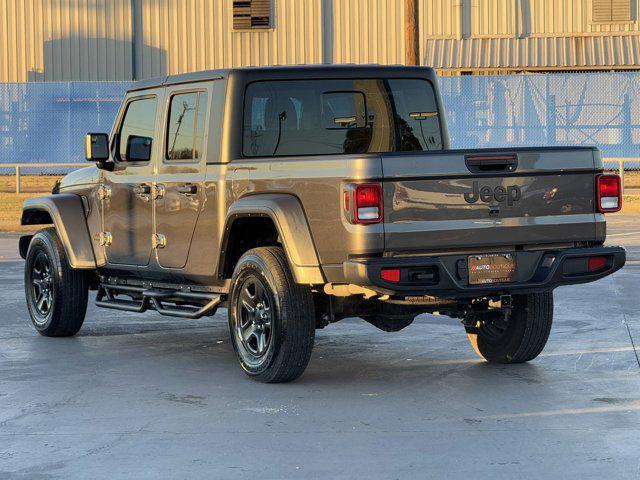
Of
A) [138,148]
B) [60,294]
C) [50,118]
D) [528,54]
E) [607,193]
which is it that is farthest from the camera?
[528,54]

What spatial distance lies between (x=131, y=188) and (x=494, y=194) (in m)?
3.04

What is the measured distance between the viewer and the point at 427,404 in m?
7.88

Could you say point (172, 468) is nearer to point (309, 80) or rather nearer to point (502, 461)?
point (502, 461)

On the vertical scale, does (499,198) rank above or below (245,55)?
below

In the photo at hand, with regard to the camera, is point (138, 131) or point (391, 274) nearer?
point (391, 274)

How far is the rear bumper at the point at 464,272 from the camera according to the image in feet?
25.9

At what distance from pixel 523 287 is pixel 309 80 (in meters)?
2.19

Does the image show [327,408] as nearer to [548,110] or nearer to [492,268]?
[492,268]

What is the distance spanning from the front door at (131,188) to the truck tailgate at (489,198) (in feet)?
8.30

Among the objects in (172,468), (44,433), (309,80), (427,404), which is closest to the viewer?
(172,468)

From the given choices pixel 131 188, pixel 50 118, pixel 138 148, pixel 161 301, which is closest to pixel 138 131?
pixel 138 148

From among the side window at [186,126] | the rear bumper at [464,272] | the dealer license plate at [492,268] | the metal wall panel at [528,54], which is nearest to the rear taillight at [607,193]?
the rear bumper at [464,272]

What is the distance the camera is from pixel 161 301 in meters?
10.0

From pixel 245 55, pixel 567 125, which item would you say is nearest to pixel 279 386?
pixel 567 125
